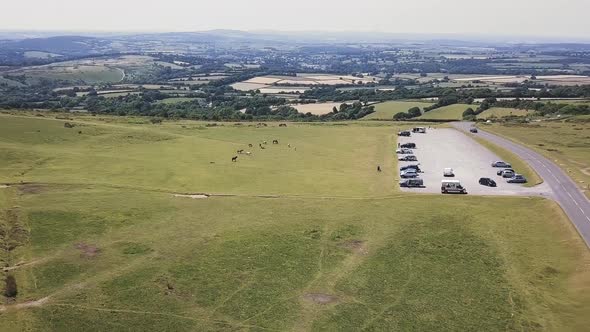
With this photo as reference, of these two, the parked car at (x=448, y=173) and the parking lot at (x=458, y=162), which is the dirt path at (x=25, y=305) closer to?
the parking lot at (x=458, y=162)

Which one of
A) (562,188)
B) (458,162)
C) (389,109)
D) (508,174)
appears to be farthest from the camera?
(389,109)

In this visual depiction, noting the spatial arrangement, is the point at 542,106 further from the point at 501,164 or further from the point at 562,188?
the point at 562,188

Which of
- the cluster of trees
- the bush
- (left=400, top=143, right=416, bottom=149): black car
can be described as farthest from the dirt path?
the cluster of trees

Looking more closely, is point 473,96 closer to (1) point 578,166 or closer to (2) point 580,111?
(2) point 580,111

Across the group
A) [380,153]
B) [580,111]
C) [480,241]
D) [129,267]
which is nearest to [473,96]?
[580,111]

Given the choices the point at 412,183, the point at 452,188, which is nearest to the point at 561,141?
the point at 452,188

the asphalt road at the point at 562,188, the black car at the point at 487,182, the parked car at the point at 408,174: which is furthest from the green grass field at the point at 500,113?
the black car at the point at 487,182
